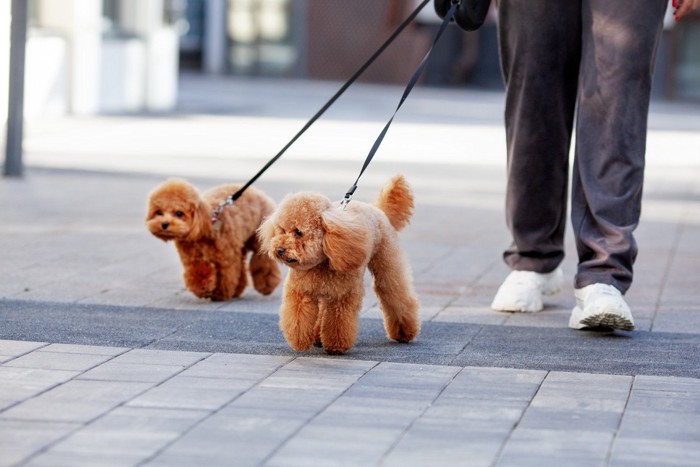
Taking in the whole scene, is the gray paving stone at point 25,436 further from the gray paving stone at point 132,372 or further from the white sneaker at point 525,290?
the white sneaker at point 525,290

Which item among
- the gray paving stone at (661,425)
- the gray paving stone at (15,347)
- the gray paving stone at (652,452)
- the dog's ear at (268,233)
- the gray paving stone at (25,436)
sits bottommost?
the gray paving stone at (15,347)

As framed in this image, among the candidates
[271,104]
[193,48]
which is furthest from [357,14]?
[271,104]

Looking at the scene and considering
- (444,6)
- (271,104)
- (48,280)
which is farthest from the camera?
(271,104)

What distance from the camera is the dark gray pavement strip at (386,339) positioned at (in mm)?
4438

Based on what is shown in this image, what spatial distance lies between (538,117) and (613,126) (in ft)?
1.43

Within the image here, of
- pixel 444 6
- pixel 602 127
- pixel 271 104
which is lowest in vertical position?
pixel 271 104

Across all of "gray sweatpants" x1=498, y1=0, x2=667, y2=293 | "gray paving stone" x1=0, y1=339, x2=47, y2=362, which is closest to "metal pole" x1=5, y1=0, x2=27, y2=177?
"gray sweatpants" x1=498, y1=0, x2=667, y2=293

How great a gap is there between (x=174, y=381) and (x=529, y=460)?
1.20 m

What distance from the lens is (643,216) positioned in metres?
9.18

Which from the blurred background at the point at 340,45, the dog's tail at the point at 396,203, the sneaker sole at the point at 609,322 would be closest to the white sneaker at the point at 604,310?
the sneaker sole at the point at 609,322

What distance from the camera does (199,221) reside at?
5.34 metres

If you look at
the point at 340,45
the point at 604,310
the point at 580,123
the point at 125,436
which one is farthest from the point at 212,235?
the point at 340,45

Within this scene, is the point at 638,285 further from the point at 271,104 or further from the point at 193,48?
the point at 193,48

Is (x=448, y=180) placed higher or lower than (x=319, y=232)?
lower
